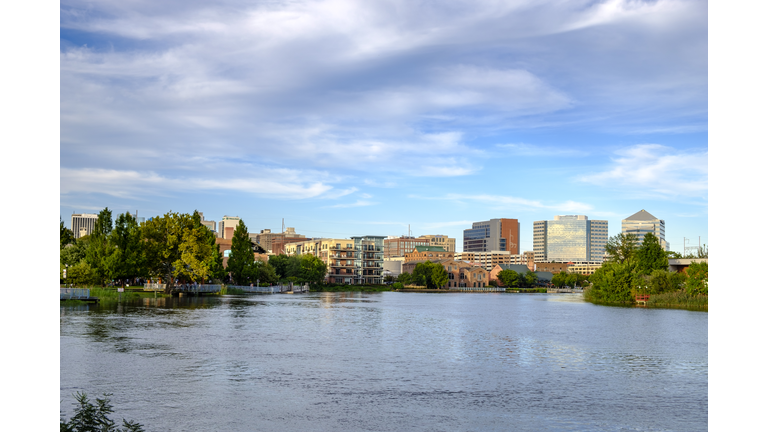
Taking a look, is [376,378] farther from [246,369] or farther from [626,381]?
[626,381]

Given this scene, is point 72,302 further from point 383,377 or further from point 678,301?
point 678,301

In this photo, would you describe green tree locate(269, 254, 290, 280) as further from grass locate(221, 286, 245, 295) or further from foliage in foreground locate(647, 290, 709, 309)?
foliage in foreground locate(647, 290, 709, 309)

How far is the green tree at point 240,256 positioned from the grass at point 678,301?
6875 cm

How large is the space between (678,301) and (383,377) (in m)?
59.9

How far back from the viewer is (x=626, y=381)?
73.5 ft

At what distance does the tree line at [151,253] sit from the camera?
69062 millimetres

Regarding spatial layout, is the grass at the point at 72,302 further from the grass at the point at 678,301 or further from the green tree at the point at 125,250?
the grass at the point at 678,301

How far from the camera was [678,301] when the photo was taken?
232 ft

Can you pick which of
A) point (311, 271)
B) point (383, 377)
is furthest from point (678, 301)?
point (311, 271)

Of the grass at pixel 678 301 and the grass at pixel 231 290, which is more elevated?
the grass at pixel 678 301

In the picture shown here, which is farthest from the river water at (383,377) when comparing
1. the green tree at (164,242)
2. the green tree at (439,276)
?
the green tree at (439,276)

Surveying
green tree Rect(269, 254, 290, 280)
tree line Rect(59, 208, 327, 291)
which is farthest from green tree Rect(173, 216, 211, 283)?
green tree Rect(269, 254, 290, 280)

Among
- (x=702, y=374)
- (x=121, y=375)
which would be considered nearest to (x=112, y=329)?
(x=121, y=375)
